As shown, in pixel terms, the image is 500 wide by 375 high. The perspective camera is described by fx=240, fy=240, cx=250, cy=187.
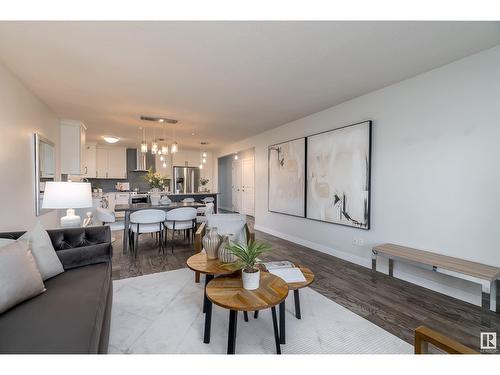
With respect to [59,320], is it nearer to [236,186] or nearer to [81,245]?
[81,245]

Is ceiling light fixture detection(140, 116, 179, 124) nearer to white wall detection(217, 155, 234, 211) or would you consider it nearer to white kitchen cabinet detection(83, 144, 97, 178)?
white kitchen cabinet detection(83, 144, 97, 178)

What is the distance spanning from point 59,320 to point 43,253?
86 centimetres

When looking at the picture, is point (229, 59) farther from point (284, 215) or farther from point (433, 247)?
point (284, 215)

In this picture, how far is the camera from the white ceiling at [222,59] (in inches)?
74.8

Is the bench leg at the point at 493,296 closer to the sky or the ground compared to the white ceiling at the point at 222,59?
closer to the ground

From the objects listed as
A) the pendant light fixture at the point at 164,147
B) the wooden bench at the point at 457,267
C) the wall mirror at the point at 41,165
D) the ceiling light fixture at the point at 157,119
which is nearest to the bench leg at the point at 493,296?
the wooden bench at the point at 457,267

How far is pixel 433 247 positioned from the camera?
2.70m

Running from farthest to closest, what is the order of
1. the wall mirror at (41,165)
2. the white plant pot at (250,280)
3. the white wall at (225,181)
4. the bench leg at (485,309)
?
the white wall at (225,181)
the wall mirror at (41,165)
the bench leg at (485,309)
the white plant pot at (250,280)

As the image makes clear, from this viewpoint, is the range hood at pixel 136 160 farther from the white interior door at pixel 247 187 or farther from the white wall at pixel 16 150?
the white wall at pixel 16 150

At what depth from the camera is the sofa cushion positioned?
1115 millimetres

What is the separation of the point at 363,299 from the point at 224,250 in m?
1.58

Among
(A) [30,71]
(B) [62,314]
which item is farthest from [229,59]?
(B) [62,314]

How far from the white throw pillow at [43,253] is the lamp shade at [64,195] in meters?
0.57

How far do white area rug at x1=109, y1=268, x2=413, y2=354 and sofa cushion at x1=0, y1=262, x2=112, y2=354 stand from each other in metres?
0.47
